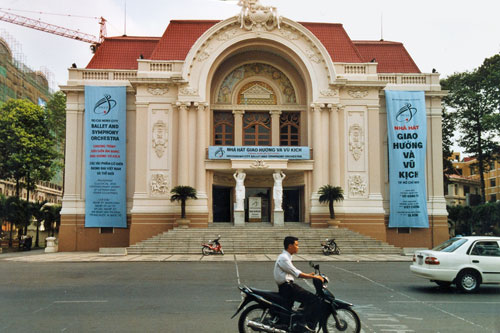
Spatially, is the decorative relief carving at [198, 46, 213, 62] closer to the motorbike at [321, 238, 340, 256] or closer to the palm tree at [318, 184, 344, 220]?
the palm tree at [318, 184, 344, 220]

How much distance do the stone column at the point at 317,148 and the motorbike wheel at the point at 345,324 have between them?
25.8m

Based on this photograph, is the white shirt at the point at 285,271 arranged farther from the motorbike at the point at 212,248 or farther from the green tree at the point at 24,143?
the green tree at the point at 24,143

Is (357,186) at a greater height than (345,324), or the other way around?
(357,186)

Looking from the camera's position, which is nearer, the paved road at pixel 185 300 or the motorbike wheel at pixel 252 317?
the motorbike wheel at pixel 252 317

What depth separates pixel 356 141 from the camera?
34719 millimetres

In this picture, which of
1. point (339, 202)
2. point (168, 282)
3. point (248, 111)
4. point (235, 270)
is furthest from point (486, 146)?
point (168, 282)

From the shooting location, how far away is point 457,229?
165ft

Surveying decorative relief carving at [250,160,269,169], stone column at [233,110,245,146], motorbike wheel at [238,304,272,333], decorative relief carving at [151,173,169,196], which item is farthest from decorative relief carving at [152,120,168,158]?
motorbike wheel at [238,304,272,333]

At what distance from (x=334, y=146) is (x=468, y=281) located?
21.1 meters

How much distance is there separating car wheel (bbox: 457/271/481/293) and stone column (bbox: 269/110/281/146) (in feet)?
78.2

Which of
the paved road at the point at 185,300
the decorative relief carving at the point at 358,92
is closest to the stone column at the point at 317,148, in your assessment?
the decorative relief carving at the point at 358,92

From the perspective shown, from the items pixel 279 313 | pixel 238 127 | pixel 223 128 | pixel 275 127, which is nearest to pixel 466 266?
pixel 279 313

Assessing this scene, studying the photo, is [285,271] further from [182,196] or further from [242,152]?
[242,152]

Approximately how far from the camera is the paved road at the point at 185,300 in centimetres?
934
